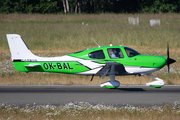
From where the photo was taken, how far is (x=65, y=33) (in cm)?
2898

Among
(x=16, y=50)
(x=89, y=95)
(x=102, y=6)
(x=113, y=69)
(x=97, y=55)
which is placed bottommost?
(x=102, y=6)

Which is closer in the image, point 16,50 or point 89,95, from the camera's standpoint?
point 89,95

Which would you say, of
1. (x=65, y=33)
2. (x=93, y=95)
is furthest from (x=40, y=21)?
(x=93, y=95)

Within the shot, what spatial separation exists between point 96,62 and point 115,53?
95 cm

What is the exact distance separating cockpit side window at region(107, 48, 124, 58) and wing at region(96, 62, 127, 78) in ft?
1.71

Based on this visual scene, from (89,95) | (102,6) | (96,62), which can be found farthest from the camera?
(102,6)

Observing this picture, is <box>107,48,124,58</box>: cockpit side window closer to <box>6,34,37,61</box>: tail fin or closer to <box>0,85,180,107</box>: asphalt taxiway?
<box>0,85,180,107</box>: asphalt taxiway

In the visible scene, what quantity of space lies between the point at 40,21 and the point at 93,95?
27.8 meters

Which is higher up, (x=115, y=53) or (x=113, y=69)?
(x=115, y=53)

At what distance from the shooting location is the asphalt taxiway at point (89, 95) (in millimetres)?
10367

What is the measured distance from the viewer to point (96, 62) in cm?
1253

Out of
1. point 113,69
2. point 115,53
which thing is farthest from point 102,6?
point 113,69

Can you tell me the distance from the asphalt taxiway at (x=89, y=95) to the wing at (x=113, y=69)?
30.9 inches

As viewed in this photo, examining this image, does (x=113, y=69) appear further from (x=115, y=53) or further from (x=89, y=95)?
(x=89, y=95)
